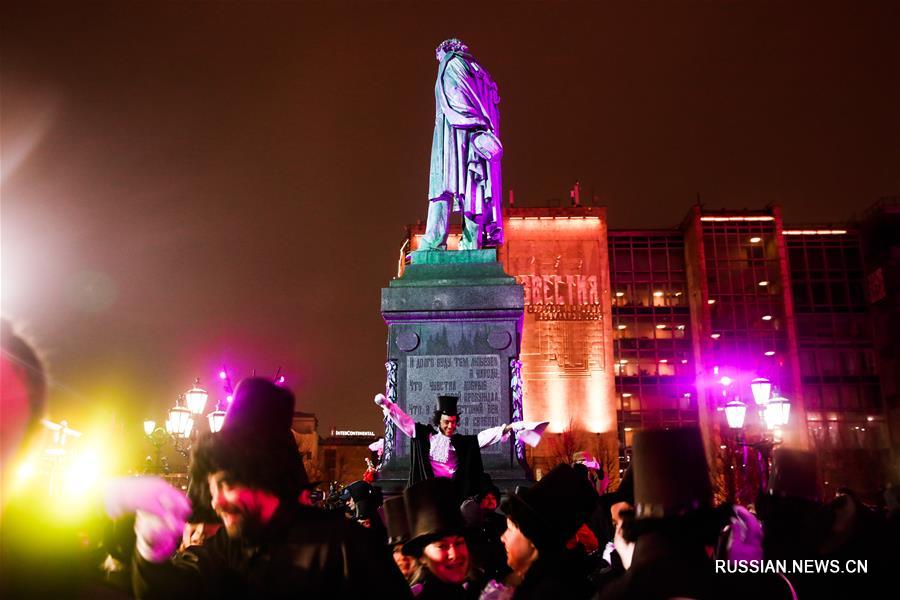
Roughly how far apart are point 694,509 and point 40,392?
289 cm

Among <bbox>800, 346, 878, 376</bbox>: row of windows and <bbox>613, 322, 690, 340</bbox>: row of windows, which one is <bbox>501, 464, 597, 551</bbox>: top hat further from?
<bbox>800, 346, 878, 376</bbox>: row of windows

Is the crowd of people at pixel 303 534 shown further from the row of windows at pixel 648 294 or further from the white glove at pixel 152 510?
the row of windows at pixel 648 294

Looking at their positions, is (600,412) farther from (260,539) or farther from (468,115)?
(260,539)

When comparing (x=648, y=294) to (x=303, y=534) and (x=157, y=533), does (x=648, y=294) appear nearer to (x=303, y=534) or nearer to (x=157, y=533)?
(x=303, y=534)

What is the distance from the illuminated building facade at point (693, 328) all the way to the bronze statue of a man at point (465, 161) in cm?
5443

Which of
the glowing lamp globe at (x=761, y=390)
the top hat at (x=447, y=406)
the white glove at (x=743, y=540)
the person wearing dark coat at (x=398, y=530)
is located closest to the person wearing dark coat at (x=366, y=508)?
the top hat at (x=447, y=406)

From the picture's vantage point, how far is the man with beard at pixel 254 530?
3080 millimetres

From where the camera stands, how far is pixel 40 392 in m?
2.88

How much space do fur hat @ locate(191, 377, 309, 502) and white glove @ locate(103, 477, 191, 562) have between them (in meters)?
0.34

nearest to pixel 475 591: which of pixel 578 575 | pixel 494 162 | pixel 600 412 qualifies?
pixel 578 575

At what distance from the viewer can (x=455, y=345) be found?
44.2 feet

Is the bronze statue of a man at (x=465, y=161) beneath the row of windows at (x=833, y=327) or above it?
beneath

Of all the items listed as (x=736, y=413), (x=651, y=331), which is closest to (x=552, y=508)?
(x=736, y=413)

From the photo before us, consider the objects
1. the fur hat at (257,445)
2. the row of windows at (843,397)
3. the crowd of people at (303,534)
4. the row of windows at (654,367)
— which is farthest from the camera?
the row of windows at (654,367)
